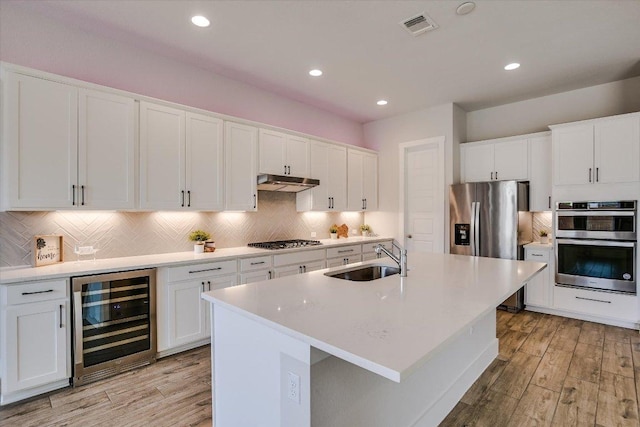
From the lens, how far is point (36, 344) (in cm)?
233

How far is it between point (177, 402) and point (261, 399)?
115 cm

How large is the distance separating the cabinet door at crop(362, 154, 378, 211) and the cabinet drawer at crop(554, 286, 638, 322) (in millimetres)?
2831

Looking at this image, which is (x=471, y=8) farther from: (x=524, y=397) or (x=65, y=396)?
(x=65, y=396)

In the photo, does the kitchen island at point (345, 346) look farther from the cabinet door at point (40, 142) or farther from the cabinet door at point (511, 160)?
the cabinet door at point (511, 160)

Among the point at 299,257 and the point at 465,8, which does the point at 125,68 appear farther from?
the point at 465,8

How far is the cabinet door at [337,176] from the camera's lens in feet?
16.1

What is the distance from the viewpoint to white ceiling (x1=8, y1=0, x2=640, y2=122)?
8.52ft

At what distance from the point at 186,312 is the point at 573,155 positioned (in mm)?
4734

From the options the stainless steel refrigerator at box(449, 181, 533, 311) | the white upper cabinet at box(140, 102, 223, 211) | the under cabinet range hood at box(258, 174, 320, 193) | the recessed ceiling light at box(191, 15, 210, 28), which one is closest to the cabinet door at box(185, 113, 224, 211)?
the white upper cabinet at box(140, 102, 223, 211)

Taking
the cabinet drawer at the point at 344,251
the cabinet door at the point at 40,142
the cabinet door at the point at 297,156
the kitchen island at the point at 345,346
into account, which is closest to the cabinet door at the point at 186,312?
the cabinet door at the point at 40,142

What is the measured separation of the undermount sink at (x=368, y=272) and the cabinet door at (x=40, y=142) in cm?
231

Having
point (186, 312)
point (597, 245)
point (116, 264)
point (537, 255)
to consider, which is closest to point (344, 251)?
point (186, 312)

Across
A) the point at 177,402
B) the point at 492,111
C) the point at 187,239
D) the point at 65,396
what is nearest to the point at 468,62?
the point at 492,111

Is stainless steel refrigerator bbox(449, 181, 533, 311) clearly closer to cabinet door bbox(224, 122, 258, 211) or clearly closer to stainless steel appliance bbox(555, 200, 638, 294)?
stainless steel appliance bbox(555, 200, 638, 294)
